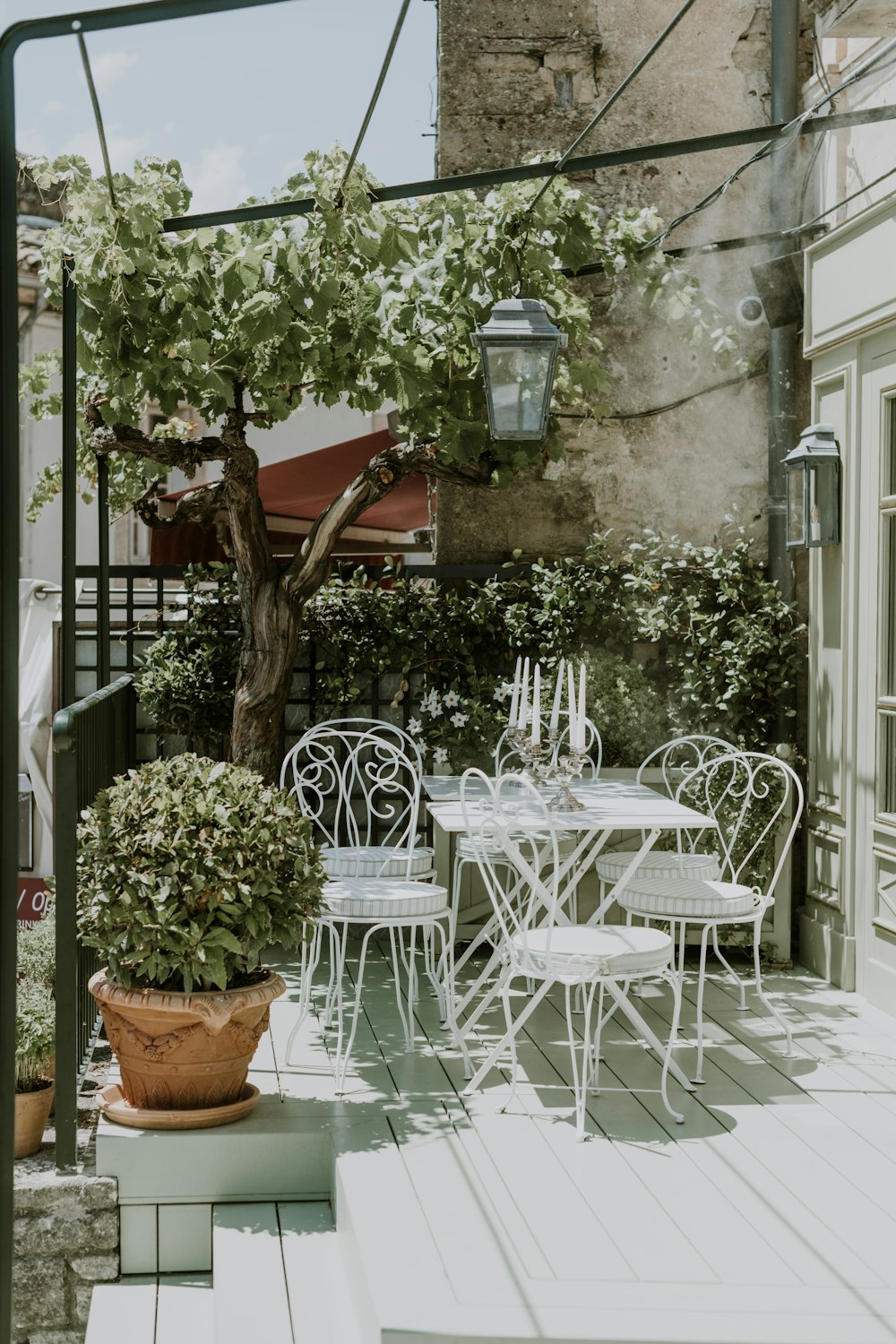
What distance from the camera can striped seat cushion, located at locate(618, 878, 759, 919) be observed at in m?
4.40

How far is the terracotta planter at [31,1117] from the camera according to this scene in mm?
3816

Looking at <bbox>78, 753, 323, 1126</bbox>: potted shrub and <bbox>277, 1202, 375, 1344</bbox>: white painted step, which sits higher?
<bbox>78, 753, 323, 1126</bbox>: potted shrub

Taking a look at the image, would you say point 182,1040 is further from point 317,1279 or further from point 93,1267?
point 317,1279

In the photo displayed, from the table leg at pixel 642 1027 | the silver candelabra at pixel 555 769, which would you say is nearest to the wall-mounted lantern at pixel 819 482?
the silver candelabra at pixel 555 769

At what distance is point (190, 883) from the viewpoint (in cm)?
371

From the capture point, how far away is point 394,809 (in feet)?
21.0

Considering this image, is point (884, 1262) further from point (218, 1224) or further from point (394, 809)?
point (394, 809)

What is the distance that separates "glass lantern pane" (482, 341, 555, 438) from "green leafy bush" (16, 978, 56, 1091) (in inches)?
97.1

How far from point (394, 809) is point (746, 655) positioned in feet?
5.92

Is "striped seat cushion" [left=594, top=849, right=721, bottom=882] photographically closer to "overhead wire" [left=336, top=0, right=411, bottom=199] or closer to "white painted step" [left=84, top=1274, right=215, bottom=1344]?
"white painted step" [left=84, top=1274, right=215, bottom=1344]

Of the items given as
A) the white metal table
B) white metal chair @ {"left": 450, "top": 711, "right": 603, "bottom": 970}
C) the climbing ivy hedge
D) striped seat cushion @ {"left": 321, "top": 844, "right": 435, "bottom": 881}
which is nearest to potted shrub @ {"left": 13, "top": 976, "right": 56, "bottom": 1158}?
striped seat cushion @ {"left": 321, "top": 844, "right": 435, "bottom": 881}

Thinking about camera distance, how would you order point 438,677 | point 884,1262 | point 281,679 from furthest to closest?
point 438,677
point 281,679
point 884,1262

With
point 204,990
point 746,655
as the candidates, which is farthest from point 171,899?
point 746,655

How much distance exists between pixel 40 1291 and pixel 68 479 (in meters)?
2.34
